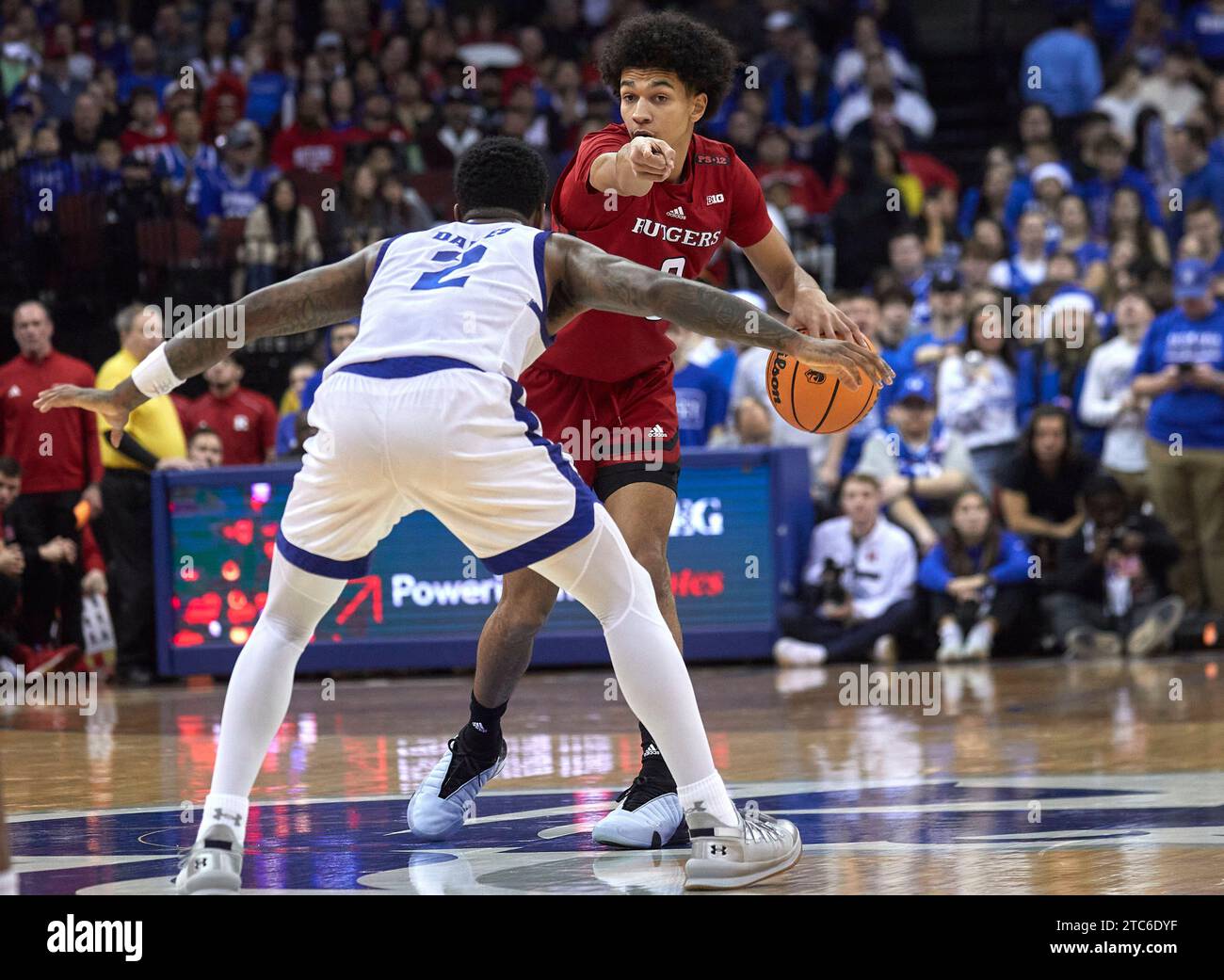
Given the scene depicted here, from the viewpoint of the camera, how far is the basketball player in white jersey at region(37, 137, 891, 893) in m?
4.25

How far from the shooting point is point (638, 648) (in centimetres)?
437

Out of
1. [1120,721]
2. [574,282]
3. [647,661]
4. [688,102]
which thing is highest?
[688,102]

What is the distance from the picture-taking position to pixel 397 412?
425cm

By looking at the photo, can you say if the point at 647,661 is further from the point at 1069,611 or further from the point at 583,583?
the point at 1069,611

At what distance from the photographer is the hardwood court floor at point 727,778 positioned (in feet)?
14.9

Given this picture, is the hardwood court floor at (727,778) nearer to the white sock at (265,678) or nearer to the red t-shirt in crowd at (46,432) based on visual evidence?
the white sock at (265,678)

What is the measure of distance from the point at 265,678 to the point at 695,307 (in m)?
1.38

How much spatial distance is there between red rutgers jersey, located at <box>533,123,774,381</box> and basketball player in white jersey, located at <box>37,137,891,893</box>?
777 mm

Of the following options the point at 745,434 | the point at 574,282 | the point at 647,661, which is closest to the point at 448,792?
the point at 647,661

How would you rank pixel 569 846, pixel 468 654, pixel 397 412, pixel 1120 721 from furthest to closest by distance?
pixel 468 654 → pixel 1120 721 → pixel 569 846 → pixel 397 412

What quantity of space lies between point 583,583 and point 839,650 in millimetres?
6986

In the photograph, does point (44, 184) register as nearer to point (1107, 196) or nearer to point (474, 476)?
point (1107, 196)

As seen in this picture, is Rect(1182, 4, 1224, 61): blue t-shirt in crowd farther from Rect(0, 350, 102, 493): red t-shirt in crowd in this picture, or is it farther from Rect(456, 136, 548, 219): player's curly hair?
Rect(456, 136, 548, 219): player's curly hair

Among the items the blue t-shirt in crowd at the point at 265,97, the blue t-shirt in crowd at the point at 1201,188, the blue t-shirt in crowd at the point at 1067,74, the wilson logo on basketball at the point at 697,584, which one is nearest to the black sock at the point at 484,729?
the wilson logo on basketball at the point at 697,584
